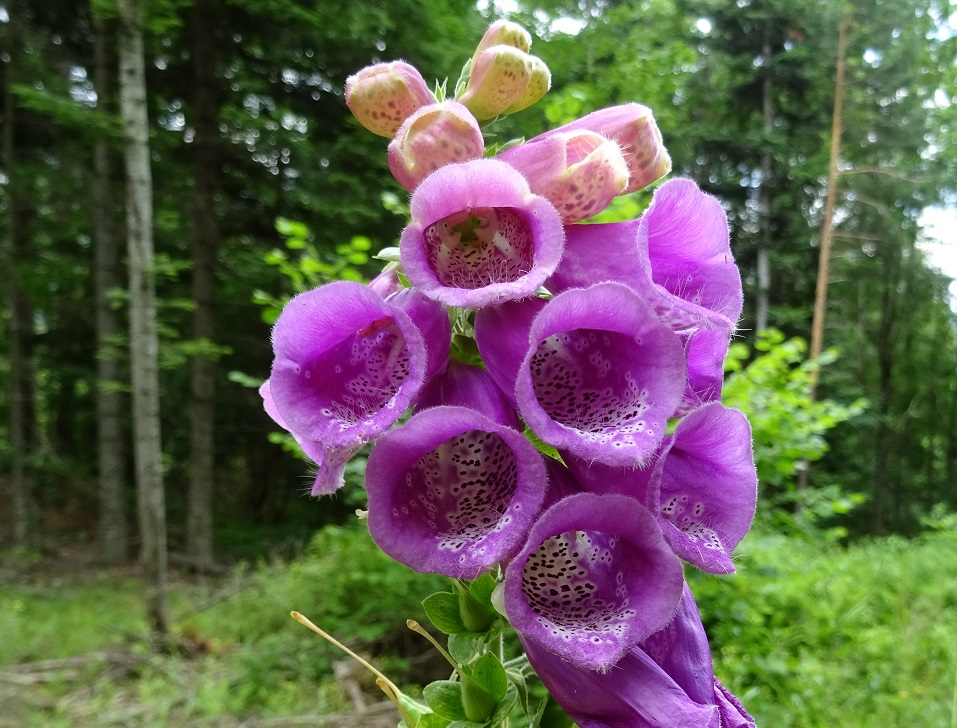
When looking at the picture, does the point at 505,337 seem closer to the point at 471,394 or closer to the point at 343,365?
the point at 471,394

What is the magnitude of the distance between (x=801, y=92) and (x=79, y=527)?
60.2 feet

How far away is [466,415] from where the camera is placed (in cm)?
66

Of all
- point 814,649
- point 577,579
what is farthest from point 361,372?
point 814,649

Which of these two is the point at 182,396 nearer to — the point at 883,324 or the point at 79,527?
the point at 79,527

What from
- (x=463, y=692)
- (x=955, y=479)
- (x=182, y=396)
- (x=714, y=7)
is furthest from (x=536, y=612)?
(x=955, y=479)

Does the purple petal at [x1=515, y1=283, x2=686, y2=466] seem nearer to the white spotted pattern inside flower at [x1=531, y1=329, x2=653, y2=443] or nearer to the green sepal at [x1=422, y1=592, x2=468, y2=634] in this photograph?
the white spotted pattern inside flower at [x1=531, y1=329, x2=653, y2=443]

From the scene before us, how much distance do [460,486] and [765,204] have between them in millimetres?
16340

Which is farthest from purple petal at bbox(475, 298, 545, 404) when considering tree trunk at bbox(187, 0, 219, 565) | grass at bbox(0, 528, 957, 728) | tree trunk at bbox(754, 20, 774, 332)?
tree trunk at bbox(754, 20, 774, 332)

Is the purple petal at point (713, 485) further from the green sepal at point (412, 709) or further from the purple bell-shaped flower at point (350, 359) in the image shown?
Answer: the green sepal at point (412, 709)

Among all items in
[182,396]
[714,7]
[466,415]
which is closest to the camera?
[466,415]

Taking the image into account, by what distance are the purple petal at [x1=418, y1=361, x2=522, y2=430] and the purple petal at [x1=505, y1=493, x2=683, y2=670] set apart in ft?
0.46

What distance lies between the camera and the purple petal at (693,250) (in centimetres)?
81

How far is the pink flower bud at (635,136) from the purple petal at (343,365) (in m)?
0.36

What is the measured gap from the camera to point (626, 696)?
0.71 metres
